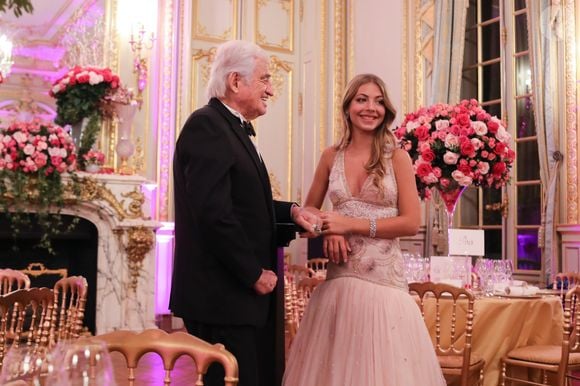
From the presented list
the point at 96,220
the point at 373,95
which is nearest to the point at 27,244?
the point at 96,220

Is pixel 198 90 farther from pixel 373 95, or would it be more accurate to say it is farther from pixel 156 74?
pixel 373 95

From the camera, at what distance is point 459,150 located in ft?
11.7

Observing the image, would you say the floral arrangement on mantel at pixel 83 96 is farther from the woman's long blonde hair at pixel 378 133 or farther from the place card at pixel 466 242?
the woman's long blonde hair at pixel 378 133

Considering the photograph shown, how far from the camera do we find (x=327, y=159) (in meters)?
2.51

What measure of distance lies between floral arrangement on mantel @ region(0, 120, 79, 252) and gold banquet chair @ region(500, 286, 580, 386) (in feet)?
12.7

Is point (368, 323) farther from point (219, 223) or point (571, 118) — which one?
point (571, 118)

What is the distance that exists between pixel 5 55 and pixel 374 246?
5177 millimetres

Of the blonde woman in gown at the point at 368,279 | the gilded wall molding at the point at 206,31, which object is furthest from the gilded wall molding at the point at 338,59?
the blonde woman in gown at the point at 368,279

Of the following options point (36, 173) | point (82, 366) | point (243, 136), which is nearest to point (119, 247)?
point (36, 173)

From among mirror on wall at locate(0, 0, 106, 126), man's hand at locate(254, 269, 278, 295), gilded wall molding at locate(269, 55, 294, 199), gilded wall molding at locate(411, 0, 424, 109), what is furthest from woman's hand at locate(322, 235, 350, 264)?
gilded wall molding at locate(269, 55, 294, 199)

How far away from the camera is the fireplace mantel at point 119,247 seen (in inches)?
242

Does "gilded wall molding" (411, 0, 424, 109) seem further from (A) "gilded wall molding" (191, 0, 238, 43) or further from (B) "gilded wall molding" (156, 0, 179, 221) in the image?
(B) "gilded wall molding" (156, 0, 179, 221)

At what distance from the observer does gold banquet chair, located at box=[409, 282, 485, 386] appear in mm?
2980

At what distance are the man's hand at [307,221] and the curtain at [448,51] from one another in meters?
5.39
